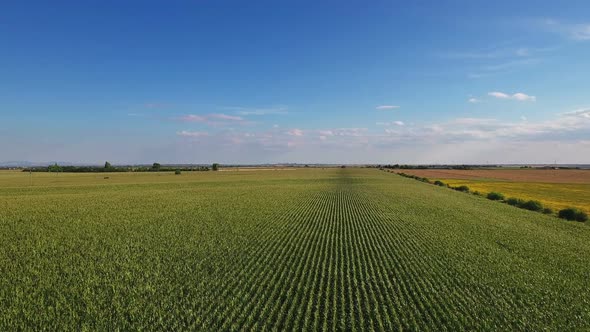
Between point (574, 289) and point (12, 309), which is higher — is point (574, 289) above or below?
below

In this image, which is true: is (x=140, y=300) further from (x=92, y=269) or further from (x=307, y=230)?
(x=307, y=230)

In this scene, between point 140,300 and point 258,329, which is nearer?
point 258,329

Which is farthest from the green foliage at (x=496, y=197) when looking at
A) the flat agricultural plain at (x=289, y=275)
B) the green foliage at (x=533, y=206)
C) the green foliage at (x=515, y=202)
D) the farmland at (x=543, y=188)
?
the flat agricultural plain at (x=289, y=275)

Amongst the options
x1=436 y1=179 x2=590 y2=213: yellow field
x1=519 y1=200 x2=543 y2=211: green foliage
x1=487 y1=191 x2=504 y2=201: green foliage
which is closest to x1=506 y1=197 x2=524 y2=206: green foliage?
x1=519 y1=200 x2=543 y2=211: green foliage

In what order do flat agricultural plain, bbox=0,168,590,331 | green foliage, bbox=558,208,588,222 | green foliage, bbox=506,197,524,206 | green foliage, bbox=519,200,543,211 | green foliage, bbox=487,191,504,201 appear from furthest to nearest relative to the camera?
green foliage, bbox=487,191,504,201 < green foliage, bbox=506,197,524,206 < green foliage, bbox=519,200,543,211 < green foliage, bbox=558,208,588,222 < flat agricultural plain, bbox=0,168,590,331

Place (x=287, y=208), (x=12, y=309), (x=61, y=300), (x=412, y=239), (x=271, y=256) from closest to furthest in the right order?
(x=12, y=309)
(x=61, y=300)
(x=271, y=256)
(x=412, y=239)
(x=287, y=208)

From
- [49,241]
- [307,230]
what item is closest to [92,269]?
[49,241]

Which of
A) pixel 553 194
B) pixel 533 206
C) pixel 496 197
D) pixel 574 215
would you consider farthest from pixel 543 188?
pixel 574 215

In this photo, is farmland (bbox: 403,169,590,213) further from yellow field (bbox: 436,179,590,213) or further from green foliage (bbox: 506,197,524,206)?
green foliage (bbox: 506,197,524,206)
